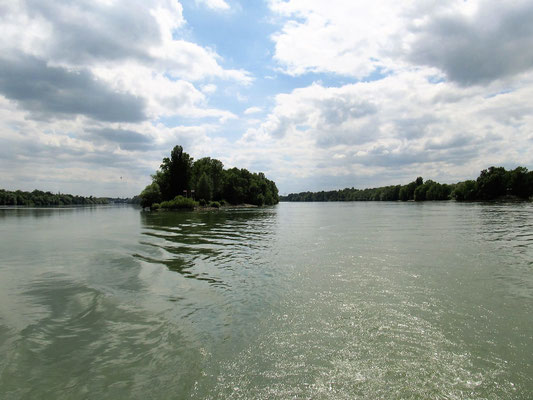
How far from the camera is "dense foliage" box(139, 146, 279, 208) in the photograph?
113438mm

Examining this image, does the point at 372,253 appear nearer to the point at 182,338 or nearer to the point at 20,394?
the point at 182,338

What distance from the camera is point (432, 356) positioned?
6.34 metres

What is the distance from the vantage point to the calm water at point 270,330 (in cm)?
544

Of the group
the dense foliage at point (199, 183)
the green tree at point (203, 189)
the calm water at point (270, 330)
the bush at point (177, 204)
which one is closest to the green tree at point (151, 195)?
the dense foliage at point (199, 183)

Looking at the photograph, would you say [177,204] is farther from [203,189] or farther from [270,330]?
[270,330]

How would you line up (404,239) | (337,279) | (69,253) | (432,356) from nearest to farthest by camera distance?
(432,356)
(337,279)
(69,253)
(404,239)

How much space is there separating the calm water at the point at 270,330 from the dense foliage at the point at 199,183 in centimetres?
9339

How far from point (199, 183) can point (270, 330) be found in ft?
391

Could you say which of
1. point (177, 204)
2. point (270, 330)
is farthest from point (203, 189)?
point (270, 330)

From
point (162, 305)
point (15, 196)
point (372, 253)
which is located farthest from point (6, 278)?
point (15, 196)

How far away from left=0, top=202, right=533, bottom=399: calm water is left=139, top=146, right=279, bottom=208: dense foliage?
9339cm

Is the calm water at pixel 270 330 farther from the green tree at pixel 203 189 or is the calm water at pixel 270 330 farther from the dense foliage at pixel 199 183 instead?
the green tree at pixel 203 189

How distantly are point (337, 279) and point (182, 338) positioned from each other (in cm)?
703

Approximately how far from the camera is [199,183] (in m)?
123
